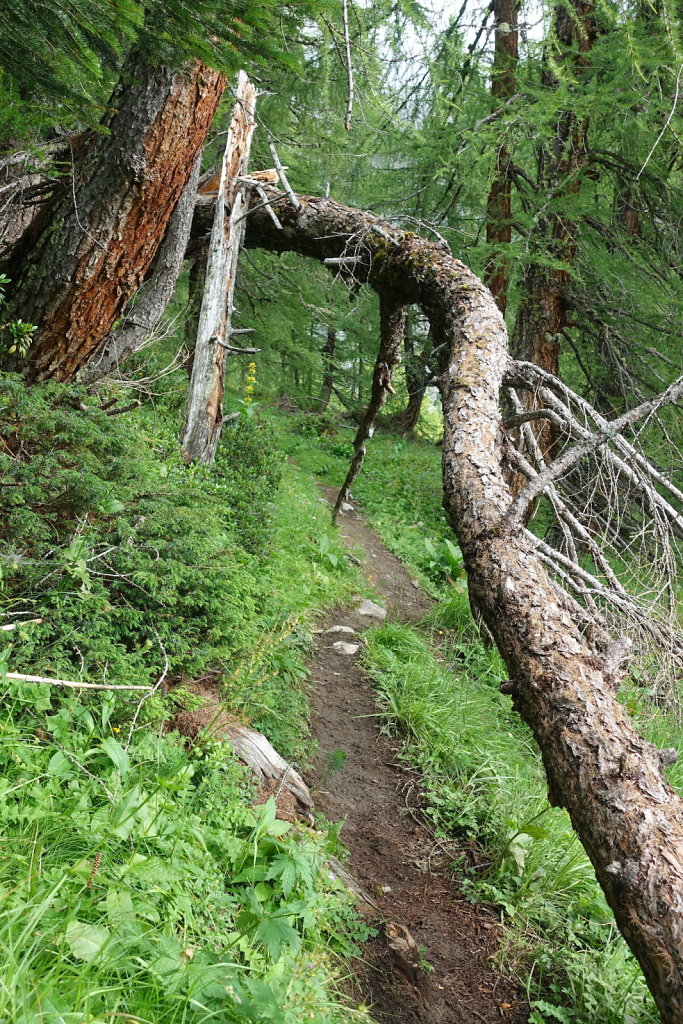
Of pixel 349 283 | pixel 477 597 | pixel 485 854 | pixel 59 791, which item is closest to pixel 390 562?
pixel 349 283

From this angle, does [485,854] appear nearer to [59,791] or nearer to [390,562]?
[59,791]

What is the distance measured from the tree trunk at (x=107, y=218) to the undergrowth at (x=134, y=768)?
0.52 metres

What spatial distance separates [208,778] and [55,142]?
4364 millimetres

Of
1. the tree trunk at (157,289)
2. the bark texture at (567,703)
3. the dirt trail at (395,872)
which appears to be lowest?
the dirt trail at (395,872)

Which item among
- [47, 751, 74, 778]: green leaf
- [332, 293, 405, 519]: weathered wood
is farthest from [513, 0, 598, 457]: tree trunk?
[47, 751, 74, 778]: green leaf

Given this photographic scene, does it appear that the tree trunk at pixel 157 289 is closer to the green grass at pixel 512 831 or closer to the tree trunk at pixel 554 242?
the green grass at pixel 512 831

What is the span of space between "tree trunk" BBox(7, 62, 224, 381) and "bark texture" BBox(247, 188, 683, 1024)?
2401 millimetres

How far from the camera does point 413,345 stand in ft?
45.9

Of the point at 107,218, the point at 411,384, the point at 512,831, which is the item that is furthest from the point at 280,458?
the point at 411,384

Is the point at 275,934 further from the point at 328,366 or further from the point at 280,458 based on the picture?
the point at 328,366

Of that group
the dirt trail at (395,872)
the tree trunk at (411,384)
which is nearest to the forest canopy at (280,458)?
the dirt trail at (395,872)

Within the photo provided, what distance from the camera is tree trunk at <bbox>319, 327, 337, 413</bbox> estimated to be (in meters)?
15.9

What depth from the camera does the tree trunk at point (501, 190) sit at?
7.80 metres

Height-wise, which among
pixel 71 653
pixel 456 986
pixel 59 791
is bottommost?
pixel 456 986
